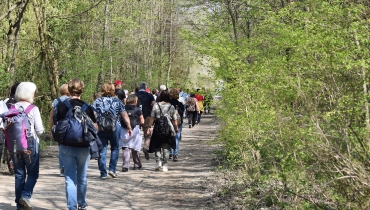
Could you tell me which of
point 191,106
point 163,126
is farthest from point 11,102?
point 191,106

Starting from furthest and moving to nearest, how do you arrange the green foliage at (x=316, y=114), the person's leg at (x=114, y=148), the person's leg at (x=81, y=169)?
the person's leg at (x=114, y=148), the person's leg at (x=81, y=169), the green foliage at (x=316, y=114)

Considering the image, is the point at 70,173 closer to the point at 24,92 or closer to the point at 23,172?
the point at 23,172

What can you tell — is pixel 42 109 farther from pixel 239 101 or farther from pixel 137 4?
pixel 137 4

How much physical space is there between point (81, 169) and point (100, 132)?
3701mm

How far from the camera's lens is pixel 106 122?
11.6 meters

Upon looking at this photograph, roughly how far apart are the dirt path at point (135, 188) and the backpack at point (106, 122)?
954 millimetres

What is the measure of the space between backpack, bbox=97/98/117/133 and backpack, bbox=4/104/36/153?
11.6 feet

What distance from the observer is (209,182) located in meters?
11.6

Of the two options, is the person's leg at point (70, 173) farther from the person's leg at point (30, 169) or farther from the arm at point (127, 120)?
the arm at point (127, 120)

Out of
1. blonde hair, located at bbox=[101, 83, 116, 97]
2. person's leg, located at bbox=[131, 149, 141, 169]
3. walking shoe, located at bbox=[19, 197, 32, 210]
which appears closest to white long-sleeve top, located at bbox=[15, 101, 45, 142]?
walking shoe, located at bbox=[19, 197, 32, 210]

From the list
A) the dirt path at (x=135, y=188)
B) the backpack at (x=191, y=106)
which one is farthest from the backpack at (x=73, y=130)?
the backpack at (x=191, y=106)

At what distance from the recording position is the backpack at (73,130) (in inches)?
307

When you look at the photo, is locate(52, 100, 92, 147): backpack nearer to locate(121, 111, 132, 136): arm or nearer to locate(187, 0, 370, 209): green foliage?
locate(187, 0, 370, 209): green foliage

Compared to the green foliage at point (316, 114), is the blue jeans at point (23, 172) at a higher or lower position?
lower
